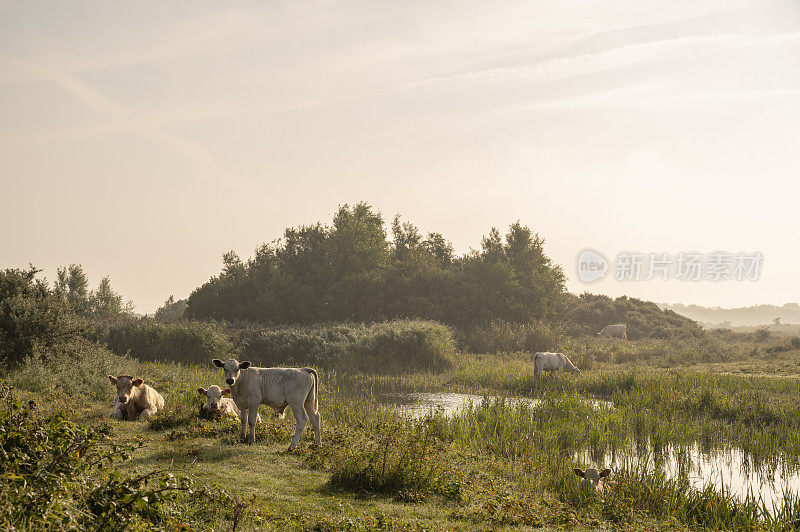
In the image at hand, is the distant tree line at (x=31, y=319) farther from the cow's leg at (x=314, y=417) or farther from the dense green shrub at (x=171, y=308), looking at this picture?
the dense green shrub at (x=171, y=308)

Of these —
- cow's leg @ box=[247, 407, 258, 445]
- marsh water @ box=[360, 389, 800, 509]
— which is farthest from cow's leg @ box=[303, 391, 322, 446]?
marsh water @ box=[360, 389, 800, 509]

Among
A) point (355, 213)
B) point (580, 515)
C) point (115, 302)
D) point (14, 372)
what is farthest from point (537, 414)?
point (115, 302)

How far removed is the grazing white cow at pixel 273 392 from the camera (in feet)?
41.4

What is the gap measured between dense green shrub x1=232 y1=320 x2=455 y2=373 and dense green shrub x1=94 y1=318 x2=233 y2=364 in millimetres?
1357

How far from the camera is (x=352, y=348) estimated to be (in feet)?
94.5

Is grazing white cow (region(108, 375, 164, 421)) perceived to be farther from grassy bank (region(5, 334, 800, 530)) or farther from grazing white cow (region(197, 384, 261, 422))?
grazing white cow (region(197, 384, 261, 422))

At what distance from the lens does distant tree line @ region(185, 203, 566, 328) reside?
1615 inches

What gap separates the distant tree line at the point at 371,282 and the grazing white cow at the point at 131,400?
23160 mm

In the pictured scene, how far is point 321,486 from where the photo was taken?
32.8ft

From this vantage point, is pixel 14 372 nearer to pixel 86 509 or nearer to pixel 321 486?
pixel 321 486

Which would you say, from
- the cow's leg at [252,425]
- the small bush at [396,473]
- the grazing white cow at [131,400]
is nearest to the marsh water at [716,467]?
the small bush at [396,473]

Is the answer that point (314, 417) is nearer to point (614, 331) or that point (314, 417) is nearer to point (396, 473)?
point (396, 473)

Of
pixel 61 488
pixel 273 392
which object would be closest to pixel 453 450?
pixel 273 392

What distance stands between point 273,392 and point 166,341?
16.7 meters
